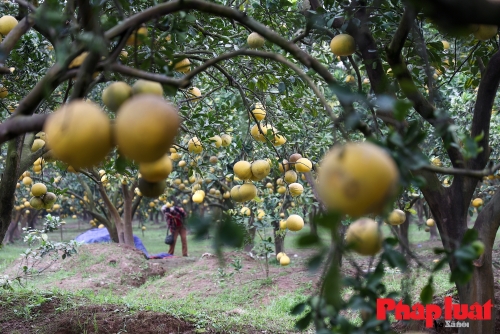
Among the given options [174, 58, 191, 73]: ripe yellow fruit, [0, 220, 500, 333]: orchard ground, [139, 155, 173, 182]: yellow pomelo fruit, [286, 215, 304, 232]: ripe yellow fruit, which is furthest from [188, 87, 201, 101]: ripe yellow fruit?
[139, 155, 173, 182]: yellow pomelo fruit

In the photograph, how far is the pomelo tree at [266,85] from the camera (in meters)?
1.09

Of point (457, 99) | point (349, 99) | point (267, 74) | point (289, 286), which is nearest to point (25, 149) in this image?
point (267, 74)

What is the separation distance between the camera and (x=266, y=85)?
3.73m

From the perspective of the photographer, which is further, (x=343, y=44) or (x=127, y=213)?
(x=127, y=213)

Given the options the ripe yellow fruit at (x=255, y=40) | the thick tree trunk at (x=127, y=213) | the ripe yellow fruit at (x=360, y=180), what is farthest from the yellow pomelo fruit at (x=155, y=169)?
the thick tree trunk at (x=127, y=213)

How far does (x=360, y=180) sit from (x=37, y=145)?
325 cm

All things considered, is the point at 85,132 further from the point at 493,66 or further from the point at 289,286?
the point at 289,286

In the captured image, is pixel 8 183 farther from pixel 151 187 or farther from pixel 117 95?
pixel 117 95

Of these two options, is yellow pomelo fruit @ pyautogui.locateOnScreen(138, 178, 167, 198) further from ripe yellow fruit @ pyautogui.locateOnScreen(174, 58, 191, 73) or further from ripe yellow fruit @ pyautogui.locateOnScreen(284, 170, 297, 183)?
ripe yellow fruit @ pyautogui.locateOnScreen(284, 170, 297, 183)

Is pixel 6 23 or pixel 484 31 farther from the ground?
pixel 6 23

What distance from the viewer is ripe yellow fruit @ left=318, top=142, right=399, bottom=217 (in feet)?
2.96

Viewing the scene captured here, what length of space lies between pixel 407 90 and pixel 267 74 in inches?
99.4

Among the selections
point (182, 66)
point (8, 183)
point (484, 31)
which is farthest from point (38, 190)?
point (484, 31)

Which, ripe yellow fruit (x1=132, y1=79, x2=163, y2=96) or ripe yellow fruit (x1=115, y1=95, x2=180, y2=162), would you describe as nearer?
ripe yellow fruit (x1=115, y1=95, x2=180, y2=162)
